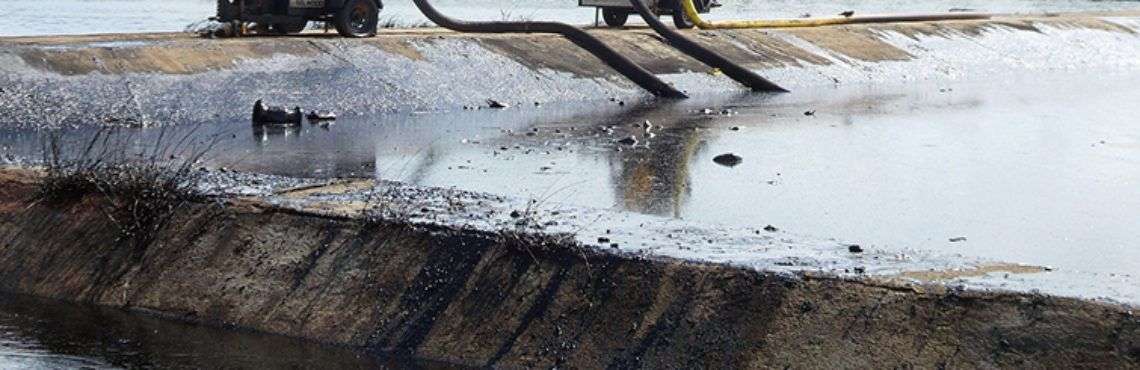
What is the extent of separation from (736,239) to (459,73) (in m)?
16.6

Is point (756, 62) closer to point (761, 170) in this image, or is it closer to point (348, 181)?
point (761, 170)

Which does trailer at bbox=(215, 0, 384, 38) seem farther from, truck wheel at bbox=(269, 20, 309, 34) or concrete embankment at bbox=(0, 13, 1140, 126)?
concrete embankment at bbox=(0, 13, 1140, 126)

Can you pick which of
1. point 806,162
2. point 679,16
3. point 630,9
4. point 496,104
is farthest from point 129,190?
point 630,9

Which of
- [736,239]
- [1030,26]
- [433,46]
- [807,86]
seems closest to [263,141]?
[433,46]

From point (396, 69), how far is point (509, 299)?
57.1ft

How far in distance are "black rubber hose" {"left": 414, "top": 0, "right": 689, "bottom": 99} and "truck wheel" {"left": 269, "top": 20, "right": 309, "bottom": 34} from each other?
8.86ft

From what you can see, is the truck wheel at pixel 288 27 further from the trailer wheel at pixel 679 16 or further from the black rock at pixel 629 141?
the trailer wheel at pixel 679 16

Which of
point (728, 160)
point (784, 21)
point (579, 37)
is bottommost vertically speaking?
point (784, 21)

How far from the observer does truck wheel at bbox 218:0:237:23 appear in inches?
1150

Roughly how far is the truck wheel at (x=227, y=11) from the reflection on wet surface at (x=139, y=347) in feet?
53.1

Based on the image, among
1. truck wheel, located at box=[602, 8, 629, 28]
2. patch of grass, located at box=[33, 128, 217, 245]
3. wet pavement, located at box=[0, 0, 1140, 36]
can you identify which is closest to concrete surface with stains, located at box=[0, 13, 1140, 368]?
patch of grass, located at box=[33, 128, 217, 245]

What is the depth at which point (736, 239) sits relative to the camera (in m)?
13.6

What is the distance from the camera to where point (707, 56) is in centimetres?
3503

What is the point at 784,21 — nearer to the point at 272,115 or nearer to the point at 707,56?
the point at 707,56
